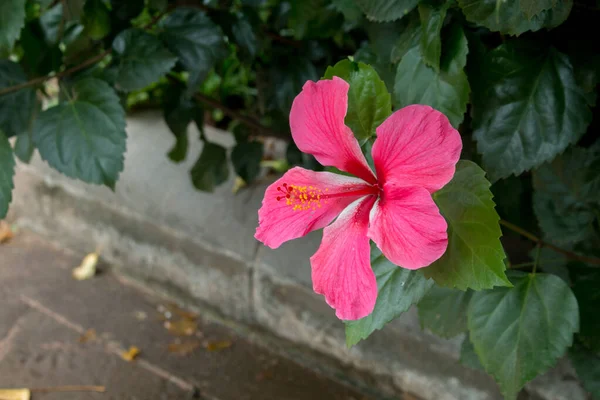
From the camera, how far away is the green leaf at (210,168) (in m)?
1.57

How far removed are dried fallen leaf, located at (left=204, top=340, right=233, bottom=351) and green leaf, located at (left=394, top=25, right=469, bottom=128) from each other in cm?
110

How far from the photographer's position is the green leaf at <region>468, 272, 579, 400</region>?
80 centimetres

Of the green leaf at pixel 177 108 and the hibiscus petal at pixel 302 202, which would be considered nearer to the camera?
the hibiscus petal at pixel 302 202

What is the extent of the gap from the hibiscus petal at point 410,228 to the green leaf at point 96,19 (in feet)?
2.63

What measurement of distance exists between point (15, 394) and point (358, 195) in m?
1.29

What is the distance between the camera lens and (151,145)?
191 cm

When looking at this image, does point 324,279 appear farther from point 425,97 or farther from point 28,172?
point 28,172

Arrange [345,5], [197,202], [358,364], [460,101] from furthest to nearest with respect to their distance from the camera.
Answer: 1. [197,202]
2. [358,364]
3. [345,5]
4. [460,101]

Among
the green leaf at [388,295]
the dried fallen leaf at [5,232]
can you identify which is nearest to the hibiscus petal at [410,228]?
the green leaf at [388,295]

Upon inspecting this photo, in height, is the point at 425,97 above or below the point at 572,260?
above

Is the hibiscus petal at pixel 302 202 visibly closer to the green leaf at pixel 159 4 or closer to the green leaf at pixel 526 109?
the green leaf at pixel 526 109

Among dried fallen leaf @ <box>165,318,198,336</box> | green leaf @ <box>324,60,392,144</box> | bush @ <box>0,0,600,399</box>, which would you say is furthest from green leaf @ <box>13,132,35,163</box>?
green leaf @ <box>324,60,392,144</box>

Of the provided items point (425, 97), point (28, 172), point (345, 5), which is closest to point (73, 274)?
point (28, 172)

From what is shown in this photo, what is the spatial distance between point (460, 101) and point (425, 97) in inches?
1.9
